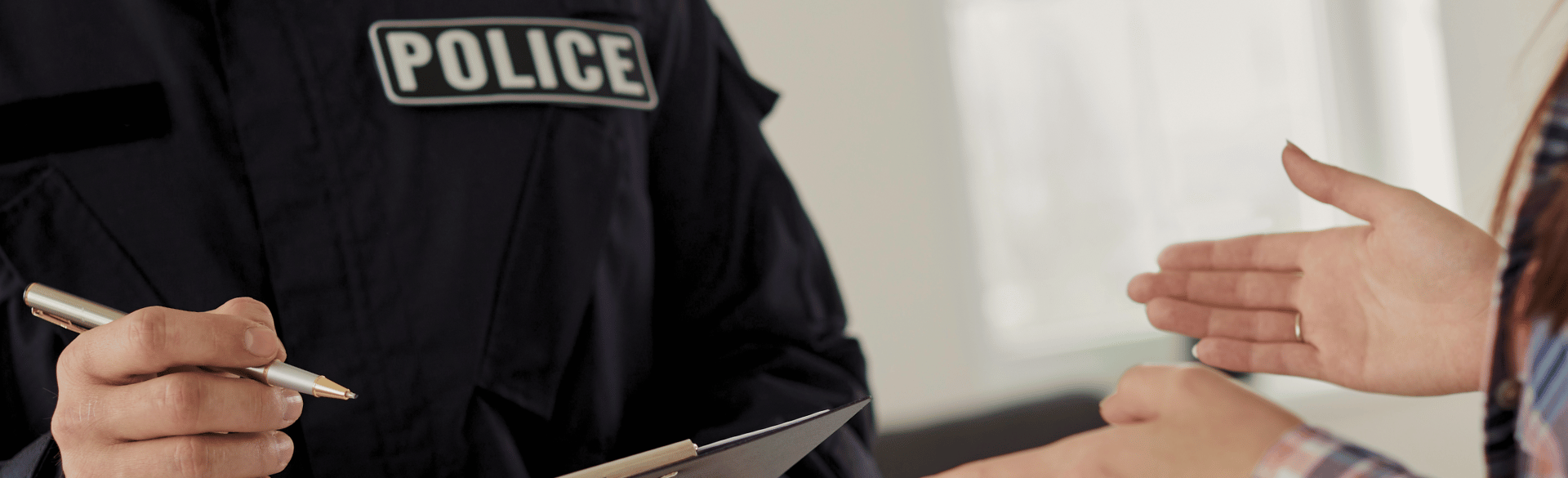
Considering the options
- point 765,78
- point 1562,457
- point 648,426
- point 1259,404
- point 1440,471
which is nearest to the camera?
point 1562,457

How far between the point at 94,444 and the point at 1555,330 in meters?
0.61

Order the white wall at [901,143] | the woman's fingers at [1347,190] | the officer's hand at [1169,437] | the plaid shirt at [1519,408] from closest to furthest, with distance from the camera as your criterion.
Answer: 1. the plaid shirt at [1519,408]
2. the officer's hand at [1169,437]
3. the woman's fingers at [1347,190]
4. the white wall at [901,143]

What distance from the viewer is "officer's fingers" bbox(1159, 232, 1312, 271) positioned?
2.10ft

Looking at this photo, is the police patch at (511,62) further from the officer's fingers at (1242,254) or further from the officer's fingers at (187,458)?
the officer's fingers at (1242,254)

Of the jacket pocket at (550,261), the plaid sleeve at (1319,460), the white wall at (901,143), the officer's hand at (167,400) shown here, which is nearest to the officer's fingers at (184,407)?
the officer's hand at (167,400)

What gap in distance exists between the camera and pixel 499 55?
0.66m

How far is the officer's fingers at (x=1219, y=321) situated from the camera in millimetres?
637

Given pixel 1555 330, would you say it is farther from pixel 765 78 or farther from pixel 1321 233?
pixel 765 78

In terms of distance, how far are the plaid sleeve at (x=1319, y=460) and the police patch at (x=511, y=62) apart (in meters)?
0.51

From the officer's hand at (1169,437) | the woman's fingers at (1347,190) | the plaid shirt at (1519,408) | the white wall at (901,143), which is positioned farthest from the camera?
the white wall at (901,143)

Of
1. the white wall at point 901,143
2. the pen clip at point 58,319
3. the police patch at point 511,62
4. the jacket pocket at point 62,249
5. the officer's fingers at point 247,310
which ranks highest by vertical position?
the police patch at point 511,62

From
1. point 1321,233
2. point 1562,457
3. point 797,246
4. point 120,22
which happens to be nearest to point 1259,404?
point 1562,457

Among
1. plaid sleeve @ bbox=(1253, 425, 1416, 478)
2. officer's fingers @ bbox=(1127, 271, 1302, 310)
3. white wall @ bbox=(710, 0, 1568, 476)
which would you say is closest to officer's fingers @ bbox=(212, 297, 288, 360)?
plaid sleeve @ bbox=(1253, 425, 1416, 478)

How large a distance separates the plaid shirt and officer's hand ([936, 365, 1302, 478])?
2 centimetres
